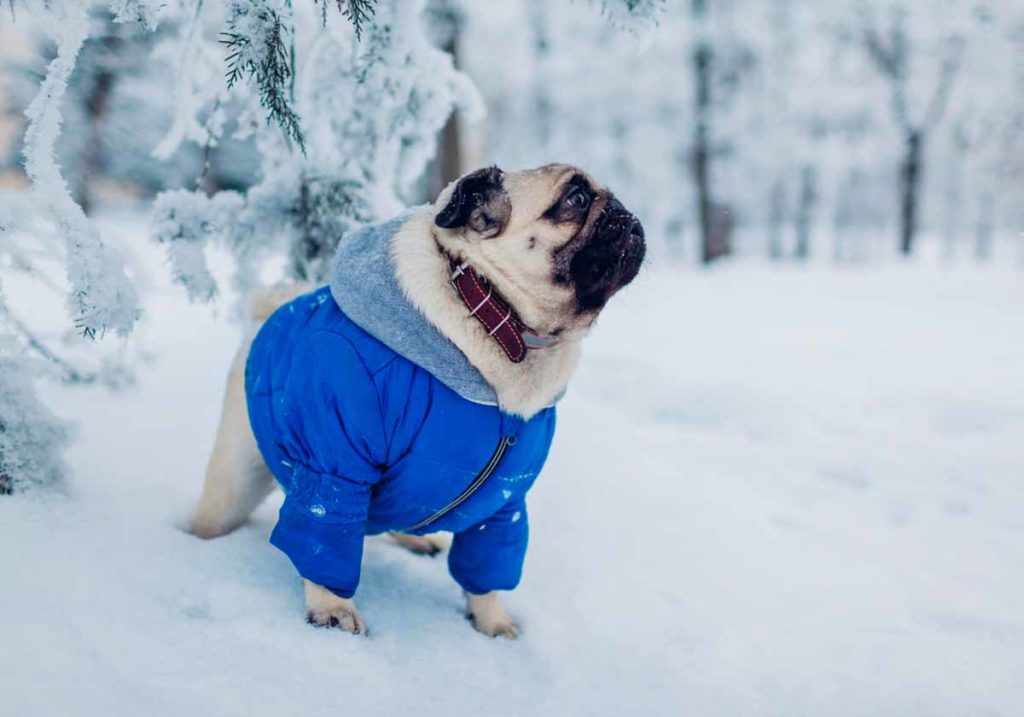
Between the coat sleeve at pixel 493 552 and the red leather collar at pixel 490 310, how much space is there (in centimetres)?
58

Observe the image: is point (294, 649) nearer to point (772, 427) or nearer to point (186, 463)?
point (186, 463)

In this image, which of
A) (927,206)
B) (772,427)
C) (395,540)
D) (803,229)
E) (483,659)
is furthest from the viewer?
(927,206)

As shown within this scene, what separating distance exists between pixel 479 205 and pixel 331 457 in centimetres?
93

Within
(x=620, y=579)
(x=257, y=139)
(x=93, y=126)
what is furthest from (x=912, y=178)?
(x=620, y=579)

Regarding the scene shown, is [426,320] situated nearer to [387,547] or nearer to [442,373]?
[442,373]

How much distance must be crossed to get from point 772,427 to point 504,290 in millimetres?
3038

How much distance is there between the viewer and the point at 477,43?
59.7 ft

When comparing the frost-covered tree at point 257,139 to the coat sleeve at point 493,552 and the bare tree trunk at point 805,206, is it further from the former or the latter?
the bare tree trunk at point 805,206

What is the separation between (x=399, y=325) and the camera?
2.30m

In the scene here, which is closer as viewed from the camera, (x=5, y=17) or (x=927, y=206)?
(x=5, y=17)

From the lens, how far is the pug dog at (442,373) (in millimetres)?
Result: 2287

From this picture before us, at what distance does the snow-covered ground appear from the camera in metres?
1.97

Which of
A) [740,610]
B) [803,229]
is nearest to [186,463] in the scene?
[740,610]

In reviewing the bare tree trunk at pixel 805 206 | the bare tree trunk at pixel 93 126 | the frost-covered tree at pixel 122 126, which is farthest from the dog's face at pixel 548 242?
the bare tree trunk at pixel 805 206
